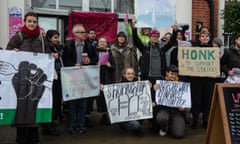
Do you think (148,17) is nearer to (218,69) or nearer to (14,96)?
(218,69)

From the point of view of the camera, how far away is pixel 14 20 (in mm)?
8688

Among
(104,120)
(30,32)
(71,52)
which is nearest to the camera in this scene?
(30,32)

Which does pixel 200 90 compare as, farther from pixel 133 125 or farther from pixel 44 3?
pixel 44 3

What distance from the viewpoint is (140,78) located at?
7293mm

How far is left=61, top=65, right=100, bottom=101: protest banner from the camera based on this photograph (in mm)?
6359

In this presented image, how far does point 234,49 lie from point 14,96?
374 cm

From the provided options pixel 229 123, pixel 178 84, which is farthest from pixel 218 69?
pixel 229 123

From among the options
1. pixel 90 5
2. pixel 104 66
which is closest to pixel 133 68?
pixel 104 66

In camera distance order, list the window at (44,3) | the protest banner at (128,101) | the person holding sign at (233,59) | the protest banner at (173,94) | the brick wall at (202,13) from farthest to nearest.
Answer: the brick wall at (202,13) → the window at (44,3) → the person holding sign at (233,59) → the protest banner at (173,94) → the protest banner at (128,101)

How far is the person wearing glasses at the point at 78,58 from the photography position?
6457mm

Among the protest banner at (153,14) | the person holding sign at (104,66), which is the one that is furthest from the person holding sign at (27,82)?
the protest banner at (153,14)

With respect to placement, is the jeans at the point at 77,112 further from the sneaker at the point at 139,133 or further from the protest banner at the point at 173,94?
the protest banner at the point at 173,94

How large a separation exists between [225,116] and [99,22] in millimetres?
5015

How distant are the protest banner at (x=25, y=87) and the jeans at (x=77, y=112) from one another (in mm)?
816
